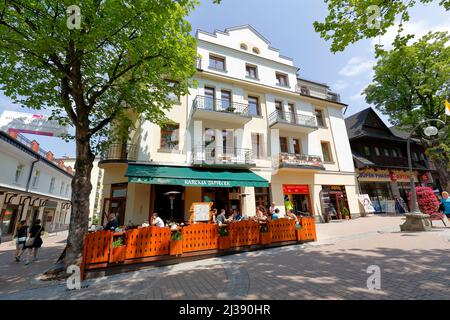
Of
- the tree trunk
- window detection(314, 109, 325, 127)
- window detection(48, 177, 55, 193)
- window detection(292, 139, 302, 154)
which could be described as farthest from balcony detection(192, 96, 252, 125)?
window detection(48, 177, 55, 193)

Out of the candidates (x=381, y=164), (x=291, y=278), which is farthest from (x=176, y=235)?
(x=381, y=164)

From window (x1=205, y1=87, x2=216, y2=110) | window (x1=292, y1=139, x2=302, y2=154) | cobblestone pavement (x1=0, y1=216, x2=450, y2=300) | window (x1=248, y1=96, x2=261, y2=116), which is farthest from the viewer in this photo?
window (x1=292, y1=139, x2=302, y2=154)

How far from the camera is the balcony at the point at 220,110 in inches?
585

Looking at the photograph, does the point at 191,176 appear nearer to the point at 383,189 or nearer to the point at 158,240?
the point at 158,240

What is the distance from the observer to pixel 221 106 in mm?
16344

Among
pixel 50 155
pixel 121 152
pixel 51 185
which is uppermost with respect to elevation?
pixel 50 155

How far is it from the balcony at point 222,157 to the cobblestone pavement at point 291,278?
7416 mm

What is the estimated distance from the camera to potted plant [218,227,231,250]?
26.5ft

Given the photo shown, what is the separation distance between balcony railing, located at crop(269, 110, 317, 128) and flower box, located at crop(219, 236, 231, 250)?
11.6 m

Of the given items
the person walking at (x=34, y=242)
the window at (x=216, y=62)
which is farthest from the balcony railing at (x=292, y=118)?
the person walking at (x=34, y=242)

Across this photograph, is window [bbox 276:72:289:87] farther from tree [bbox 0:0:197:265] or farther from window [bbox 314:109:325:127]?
tree [bbox 0:0:197:265]

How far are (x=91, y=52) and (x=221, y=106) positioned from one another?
1025 cm

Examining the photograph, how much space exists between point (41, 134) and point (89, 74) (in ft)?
43.4

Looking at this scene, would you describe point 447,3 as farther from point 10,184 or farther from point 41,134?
point 10,184
